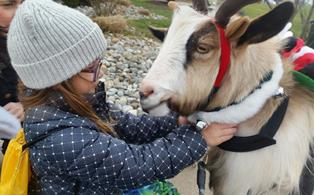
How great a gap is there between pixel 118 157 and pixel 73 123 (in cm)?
24

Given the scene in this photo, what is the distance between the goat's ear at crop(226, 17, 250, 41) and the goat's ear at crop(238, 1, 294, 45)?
2cm

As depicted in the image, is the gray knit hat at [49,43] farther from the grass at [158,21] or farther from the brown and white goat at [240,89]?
the grass at [158,21]

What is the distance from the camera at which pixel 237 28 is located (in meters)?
1.91


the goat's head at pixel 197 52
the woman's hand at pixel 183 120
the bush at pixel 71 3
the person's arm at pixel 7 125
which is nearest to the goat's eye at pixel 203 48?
the goat's head at pixel 197 52

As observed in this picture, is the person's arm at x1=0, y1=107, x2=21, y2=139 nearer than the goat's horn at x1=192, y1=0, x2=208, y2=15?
No

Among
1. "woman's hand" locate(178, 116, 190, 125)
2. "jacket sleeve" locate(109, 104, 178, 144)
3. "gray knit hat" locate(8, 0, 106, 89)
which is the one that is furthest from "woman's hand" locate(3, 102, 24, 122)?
"woman's hand" locate(178, 116, 190, 125)

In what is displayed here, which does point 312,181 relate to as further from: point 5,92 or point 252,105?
point 5,92

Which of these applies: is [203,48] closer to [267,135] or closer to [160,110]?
[160,110]

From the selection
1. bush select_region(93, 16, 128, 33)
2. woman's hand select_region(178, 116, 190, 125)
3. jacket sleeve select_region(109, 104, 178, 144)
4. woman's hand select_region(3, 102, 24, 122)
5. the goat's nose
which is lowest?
bush select_region(93, 16, 128, 33)

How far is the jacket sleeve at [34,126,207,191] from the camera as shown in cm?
191

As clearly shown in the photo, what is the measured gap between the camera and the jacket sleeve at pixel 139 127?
94.3 inches

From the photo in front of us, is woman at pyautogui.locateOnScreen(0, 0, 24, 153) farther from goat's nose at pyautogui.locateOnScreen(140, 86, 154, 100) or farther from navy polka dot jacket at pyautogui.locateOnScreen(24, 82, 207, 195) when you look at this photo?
goat's nose at pyautogui.locateOnScreen(140, 86, 154, 100)

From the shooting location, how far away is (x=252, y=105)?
2068mm

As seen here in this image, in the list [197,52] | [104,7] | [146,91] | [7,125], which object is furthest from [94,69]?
[104,7]
